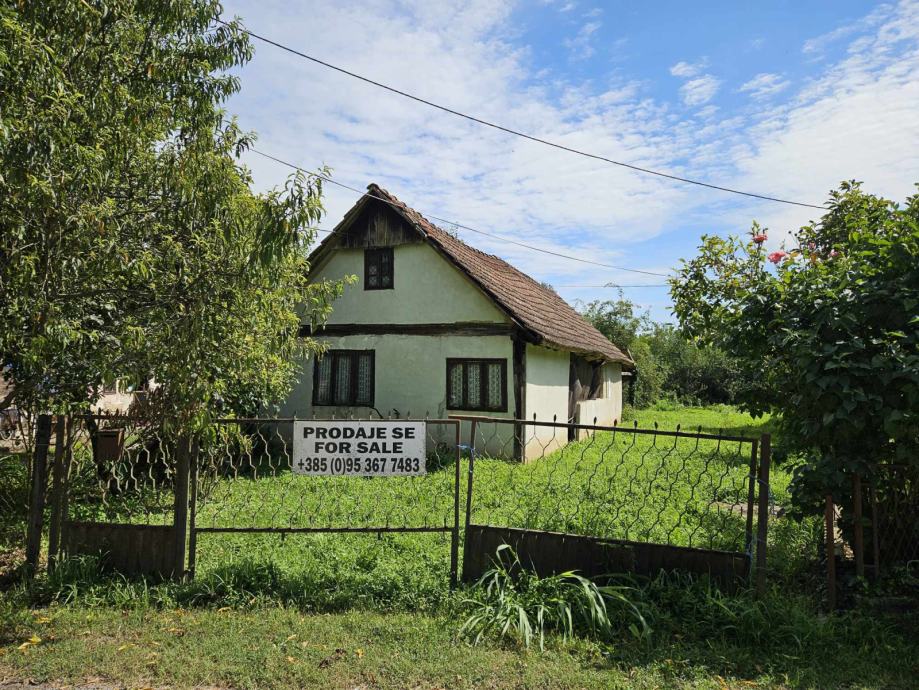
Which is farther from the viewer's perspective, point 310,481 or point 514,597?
point 310,481

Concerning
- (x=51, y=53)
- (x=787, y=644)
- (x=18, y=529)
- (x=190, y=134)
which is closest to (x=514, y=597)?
(x=787, y=644)

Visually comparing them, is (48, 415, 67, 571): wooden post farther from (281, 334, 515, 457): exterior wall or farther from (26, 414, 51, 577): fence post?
(281, 334, 515, 457): exterior wall

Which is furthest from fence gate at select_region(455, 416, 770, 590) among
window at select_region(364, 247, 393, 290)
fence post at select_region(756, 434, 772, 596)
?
window at select_region(364, 247, 393, 290)

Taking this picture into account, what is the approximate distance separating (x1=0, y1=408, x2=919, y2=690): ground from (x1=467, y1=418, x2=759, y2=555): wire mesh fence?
2.33 feet

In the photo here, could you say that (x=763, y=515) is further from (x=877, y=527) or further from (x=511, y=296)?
(x=511, y=296)

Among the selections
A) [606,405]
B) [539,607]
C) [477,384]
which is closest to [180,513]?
[539,607]

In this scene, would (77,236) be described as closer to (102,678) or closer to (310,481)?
(102,678)

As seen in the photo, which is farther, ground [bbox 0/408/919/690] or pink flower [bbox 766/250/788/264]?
pink flower [bbox 766/250/788/264]

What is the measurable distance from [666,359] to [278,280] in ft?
111

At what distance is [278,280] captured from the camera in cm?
496

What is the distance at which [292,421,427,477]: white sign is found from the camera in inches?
223

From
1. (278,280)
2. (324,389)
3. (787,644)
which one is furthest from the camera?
(324,389)

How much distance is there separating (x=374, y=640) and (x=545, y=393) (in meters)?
9.43

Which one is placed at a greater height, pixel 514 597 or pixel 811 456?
pixel 811 456
